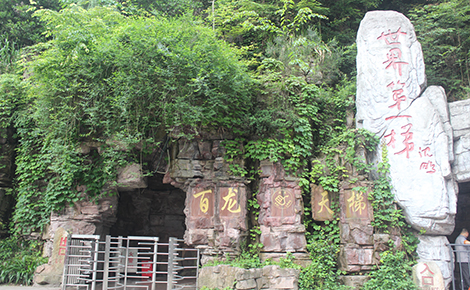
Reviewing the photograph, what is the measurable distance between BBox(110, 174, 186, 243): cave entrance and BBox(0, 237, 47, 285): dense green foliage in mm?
3192

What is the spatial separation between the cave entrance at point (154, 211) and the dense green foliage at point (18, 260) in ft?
10.5

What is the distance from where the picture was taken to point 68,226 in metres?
9.06

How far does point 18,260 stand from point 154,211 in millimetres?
4689

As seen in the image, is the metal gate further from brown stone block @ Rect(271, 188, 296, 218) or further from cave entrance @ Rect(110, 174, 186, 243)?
cave entrance @ Rect(110, 174, 186, 243)

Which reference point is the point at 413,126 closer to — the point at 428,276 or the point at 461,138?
the point at 461,138

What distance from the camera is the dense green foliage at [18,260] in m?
8.82

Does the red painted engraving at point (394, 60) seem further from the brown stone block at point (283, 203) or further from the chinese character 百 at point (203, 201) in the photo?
the chinese character 百 at point (203, 201)

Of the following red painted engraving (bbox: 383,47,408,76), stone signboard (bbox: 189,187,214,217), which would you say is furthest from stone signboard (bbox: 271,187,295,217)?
red painted engraving (bbox: 383,47,408,76)

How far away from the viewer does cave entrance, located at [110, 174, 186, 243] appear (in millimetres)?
12430

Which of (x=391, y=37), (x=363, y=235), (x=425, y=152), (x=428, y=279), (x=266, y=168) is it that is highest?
(x=391, y=37)

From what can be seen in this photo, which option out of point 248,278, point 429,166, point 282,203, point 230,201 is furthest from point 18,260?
point 429,166

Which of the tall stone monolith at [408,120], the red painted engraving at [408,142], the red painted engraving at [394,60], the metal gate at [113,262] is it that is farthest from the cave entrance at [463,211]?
the metal gate at [113,262]

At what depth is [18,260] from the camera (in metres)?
9.07

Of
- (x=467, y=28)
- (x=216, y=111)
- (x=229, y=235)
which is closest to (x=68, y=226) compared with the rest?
(x=229, y=235)
